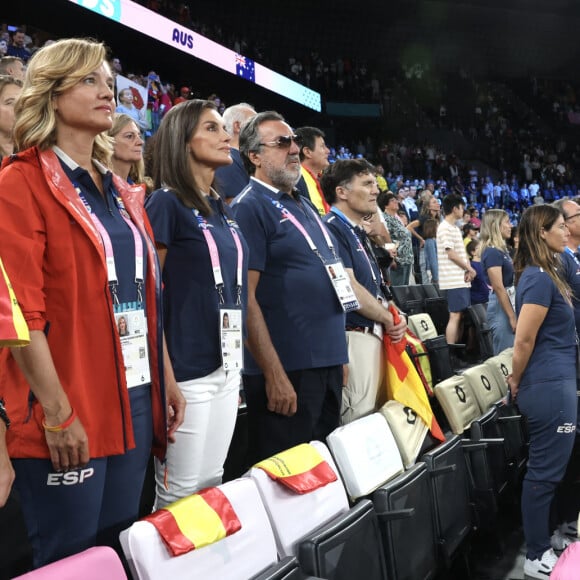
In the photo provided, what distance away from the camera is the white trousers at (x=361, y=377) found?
9.07 feet

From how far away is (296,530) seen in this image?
1745 mm

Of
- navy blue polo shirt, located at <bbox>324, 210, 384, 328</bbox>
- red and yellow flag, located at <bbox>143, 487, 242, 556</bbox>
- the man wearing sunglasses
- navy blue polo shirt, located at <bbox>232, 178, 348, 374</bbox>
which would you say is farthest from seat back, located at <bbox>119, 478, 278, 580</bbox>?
navy blue polo shirt, located at <bbox>324, 210, 384, 328</bbox>

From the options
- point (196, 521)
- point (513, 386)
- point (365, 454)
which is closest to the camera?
point (196, 521)

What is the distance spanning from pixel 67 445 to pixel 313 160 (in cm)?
257

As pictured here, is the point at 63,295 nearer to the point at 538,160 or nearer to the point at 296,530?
the point at 296,530

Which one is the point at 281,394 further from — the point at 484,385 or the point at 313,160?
the point at 313,160

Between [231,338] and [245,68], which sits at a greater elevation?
[245,68]

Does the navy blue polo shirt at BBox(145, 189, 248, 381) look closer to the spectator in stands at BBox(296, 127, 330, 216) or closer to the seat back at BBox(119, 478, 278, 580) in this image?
the seat back at BBox(119, 478, 278, 580)

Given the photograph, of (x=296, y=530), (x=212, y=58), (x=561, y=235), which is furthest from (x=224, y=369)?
(x=212, y=58)

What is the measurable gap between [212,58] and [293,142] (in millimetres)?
11103

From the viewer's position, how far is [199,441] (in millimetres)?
1796

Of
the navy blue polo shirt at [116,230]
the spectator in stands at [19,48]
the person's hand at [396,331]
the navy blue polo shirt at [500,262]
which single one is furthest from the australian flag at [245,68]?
the navy blue polo shirt at [116,230]

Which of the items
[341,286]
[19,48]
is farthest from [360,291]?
[19,48]

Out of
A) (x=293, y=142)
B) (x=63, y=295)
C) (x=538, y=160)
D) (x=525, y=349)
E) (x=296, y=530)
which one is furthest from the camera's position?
(x=538, y=160)
